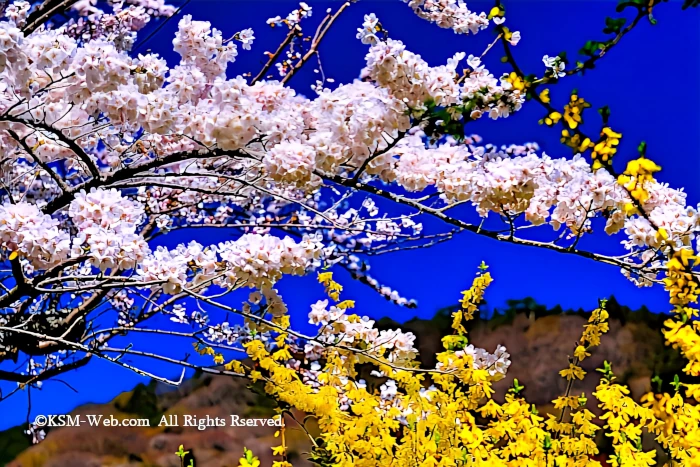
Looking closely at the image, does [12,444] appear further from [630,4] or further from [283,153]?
[630,4]

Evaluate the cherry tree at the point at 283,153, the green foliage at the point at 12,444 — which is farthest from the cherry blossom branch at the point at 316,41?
the green foliage at the point at 12,444

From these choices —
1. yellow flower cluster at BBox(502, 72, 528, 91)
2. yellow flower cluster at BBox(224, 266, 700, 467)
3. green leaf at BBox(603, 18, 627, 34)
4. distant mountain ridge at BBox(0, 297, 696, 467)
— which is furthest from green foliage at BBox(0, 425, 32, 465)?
green leaf at BBox(603, 18, 627, 34)

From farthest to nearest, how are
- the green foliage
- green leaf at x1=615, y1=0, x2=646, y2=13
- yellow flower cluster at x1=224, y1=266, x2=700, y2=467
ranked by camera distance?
the green foliage → yellow flower cluster at x1=224, y1=266, x2=700, y2=467 → green leaf at x1=615, y1=0, x2=646, y2=13

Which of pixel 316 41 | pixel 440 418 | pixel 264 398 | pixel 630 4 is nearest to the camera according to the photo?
pixel 630 4

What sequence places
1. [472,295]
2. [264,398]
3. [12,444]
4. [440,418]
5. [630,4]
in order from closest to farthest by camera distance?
[630,4], [440,418], [472,295], [264,398], [12,444]

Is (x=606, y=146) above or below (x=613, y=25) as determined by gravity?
below

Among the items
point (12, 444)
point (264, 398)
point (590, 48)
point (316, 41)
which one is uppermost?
point (316, 41)

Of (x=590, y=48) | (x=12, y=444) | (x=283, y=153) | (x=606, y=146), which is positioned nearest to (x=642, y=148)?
(x=606, y=146)

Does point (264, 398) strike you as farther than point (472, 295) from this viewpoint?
Yes

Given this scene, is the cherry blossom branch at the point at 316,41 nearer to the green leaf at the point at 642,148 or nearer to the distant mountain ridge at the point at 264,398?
the green leaf at the point at 642,148

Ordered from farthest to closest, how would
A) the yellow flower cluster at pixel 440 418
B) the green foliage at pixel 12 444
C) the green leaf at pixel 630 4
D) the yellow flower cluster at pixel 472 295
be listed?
the green foliage at pixel 12 444 → the yellow flower cluster at pixel 472 295 → the yellow flower cluster at pixel 440 418 → the green leaf at pixel 630 4

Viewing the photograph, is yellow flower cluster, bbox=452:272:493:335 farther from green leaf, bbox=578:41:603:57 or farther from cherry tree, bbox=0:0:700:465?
green leaf, bbox=578:41:603:57

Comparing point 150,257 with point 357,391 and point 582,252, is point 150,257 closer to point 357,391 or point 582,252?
point 357,391

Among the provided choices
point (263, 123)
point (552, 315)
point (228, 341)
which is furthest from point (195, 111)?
point (552, 315)
